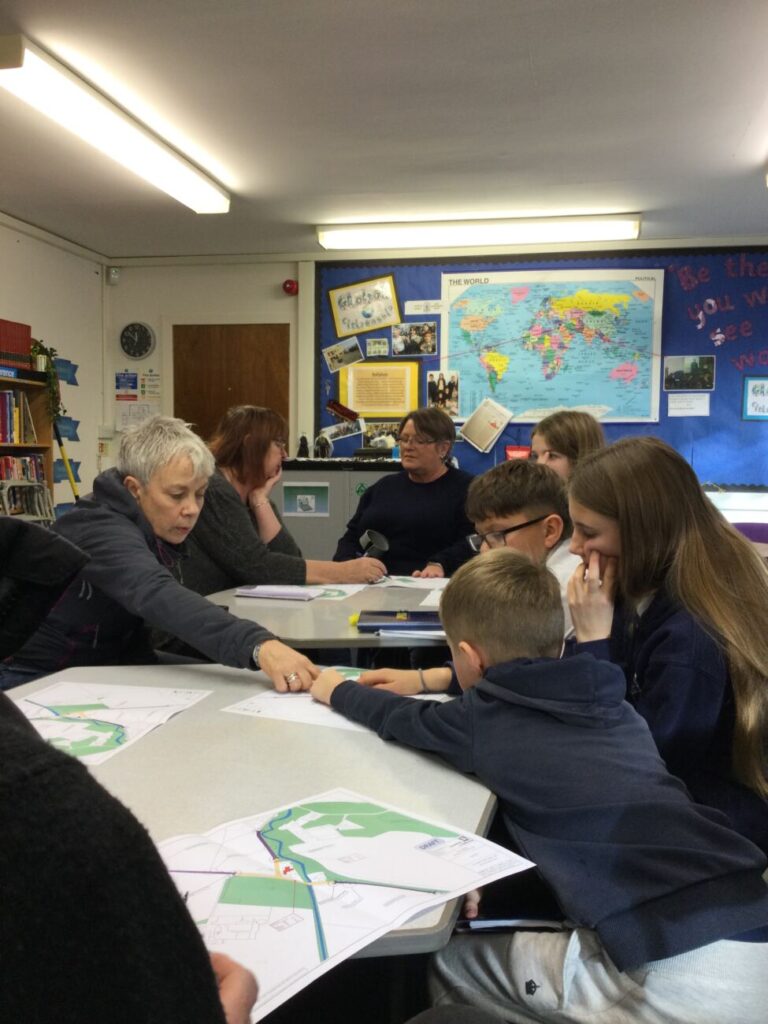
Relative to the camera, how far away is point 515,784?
4.00 ft

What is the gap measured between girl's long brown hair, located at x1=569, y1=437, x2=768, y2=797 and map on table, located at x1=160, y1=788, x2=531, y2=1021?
0.60m

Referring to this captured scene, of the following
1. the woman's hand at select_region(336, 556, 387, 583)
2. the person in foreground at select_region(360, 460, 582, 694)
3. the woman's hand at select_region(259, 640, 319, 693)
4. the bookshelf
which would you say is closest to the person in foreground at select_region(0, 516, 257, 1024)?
the woman's hand at select_region(259, 640, 319, 693)

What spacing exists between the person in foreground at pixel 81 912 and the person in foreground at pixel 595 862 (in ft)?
2.66

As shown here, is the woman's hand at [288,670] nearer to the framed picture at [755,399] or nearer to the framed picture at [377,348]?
the framed picture at [377,348]


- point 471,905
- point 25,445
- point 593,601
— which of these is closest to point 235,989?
point 471,905

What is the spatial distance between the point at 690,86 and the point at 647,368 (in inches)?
98.5

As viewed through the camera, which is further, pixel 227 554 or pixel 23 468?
pixel 23 468

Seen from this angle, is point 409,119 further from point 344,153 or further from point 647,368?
point 647,368

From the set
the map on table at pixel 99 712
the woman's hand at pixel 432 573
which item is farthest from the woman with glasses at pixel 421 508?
the map on table at pixel 99 712

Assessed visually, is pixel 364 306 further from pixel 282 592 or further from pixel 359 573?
pixel 282 592

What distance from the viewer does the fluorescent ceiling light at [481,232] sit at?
212 inches

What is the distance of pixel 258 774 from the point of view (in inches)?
49.9

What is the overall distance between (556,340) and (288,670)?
466 centimetres

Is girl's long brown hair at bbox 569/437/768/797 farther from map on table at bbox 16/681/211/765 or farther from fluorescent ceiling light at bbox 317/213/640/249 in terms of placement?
fluorescent ceiling light at bbox 317/213/640/249
